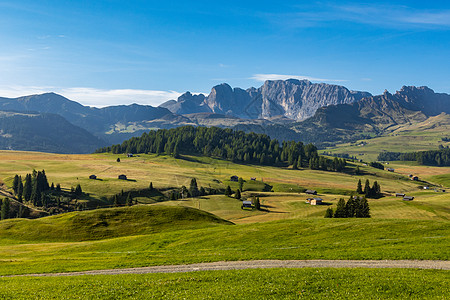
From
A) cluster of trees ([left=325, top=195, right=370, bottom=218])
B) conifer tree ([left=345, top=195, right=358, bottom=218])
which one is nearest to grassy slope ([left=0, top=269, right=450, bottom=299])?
cluster of trees ([left=325, top=195, right=370, bottom=218])

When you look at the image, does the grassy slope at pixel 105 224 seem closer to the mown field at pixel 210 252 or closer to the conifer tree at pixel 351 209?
the mown field at pixel 210 252

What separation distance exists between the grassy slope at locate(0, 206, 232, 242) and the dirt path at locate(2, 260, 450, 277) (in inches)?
1542

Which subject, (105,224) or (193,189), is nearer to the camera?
(105,224)

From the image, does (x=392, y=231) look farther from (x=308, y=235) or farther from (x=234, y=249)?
(x=234, y=249)

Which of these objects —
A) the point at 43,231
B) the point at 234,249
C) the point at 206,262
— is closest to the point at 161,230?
the point at 43,231

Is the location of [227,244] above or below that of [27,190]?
above

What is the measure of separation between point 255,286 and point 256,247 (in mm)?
19876

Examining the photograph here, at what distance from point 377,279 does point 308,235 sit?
25568mm

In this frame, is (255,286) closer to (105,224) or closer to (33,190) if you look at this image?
(105,224)

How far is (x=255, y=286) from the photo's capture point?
982 inches

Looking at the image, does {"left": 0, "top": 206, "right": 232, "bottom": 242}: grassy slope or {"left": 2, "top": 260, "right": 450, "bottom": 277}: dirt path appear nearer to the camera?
{"left": 2, "top": 260, "right": 450, "bottom": 277}: dirt path

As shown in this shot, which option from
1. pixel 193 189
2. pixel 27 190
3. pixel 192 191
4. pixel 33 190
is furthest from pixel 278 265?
pixel 27 190

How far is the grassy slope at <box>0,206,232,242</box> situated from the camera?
72125 millimetres

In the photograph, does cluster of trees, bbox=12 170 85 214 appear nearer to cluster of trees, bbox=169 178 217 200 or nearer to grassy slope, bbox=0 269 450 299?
cluster of trees, bbox=169 178 217 200
